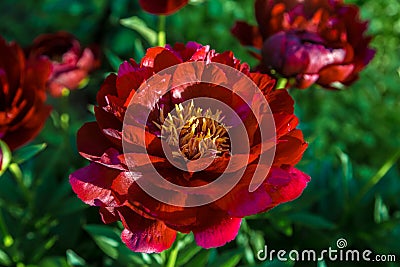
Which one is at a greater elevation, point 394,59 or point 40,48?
point 40,48

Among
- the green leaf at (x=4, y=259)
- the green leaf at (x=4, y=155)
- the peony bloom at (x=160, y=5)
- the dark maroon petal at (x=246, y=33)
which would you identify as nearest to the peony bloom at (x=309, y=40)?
the dark maroon petal at (x=246, y=33)

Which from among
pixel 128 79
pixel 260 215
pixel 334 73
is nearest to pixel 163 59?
pixel 128 79

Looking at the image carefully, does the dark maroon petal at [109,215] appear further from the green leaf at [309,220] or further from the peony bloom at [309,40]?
the green leaf at [309,220]

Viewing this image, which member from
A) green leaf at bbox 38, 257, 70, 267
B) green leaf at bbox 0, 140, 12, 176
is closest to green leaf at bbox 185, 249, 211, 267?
green leaf at bbox 38, 257, 70, 267

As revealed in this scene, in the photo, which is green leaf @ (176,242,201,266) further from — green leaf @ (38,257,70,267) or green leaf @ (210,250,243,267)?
green leaf @ (38,257,70,267)

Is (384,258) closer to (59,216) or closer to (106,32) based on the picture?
(59,216)

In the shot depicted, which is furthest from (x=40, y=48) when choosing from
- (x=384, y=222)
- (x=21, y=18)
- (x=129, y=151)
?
(x=21, y=18)

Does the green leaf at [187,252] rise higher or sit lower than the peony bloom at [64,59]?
lower
